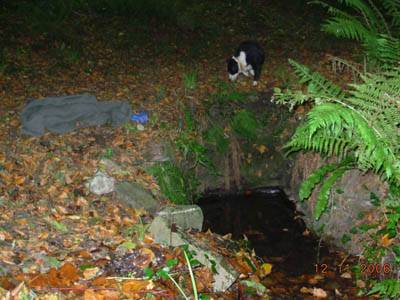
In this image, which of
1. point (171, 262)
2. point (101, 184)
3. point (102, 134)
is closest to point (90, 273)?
point (171, 262)

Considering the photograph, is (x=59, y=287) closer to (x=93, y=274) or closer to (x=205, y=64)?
(x=93, y=274)

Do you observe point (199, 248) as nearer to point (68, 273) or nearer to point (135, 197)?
point (135, 197)

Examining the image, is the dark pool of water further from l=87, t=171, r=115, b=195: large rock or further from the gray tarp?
the gray tarp

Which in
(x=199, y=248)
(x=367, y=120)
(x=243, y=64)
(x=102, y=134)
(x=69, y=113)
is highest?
(x=367, y=120)

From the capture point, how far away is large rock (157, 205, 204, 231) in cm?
459

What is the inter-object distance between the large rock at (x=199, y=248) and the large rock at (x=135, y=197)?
0.53 metres

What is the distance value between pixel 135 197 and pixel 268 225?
6.52ft

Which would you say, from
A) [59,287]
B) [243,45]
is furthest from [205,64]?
[59,287]

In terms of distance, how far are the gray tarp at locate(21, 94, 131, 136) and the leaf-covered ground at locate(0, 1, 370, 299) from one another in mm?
155

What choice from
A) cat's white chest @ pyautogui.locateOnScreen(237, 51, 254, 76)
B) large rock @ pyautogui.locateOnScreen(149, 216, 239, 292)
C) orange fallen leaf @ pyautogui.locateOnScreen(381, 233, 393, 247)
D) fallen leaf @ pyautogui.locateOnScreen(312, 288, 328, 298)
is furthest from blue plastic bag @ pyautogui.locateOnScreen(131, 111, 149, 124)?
orange fallen leaf @ pyautogui.locateOnScreen(381, 233, 393, 247)

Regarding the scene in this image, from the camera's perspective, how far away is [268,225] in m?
5.81

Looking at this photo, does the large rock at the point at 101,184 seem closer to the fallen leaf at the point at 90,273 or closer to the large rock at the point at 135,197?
the large rock at the point at 135,197

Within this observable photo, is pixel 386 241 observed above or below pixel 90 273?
above

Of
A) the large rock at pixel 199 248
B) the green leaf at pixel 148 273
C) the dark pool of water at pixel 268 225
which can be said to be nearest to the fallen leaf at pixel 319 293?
the dark pool of water at pixel 268 225
